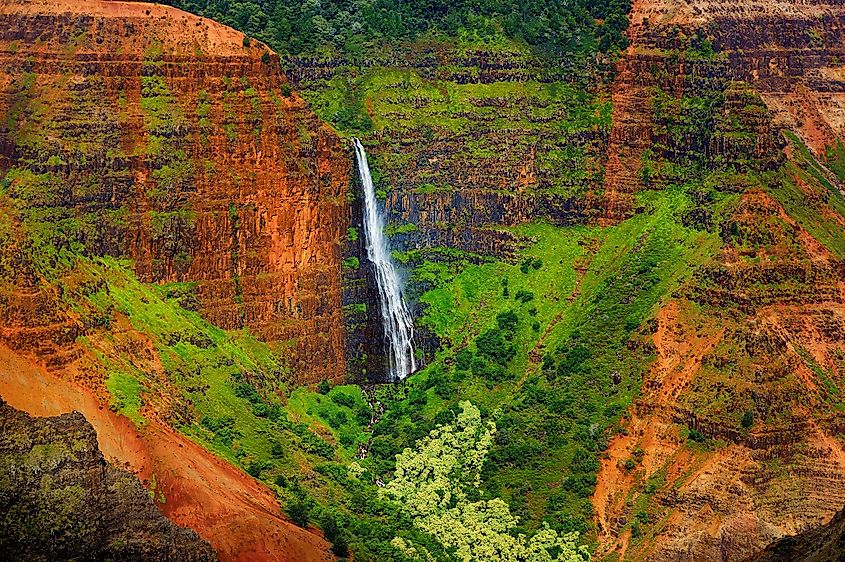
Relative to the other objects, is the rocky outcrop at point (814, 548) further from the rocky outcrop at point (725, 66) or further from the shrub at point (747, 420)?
the rocky outcrop at point (725, 66)

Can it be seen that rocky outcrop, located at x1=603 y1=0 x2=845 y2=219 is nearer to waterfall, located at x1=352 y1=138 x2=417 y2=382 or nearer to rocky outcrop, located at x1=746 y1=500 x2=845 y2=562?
waterfall, located at x1=352 y1=138 x2=417 y2=382

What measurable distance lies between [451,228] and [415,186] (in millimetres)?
2490

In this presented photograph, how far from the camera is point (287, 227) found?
92.8 meters

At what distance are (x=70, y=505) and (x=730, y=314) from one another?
33247mm

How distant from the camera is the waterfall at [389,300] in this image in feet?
316

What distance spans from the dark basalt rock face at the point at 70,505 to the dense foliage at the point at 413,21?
35.9m

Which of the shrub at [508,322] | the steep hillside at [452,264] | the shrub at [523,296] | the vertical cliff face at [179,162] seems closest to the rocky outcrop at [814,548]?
the steep hillside at [452,264]

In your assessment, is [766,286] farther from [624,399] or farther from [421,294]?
[421,294]

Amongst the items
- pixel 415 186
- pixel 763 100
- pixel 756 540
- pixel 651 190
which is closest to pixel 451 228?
pixel 415 186

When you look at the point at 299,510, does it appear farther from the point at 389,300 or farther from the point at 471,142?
the point at 471,142

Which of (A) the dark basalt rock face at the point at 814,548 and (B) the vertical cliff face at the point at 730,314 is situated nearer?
(A) the dark basalt rock face at the point at 814,548

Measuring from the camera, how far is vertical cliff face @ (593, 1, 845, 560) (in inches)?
3255

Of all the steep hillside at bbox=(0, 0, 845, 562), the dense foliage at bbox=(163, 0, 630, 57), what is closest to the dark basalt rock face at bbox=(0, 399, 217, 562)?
the steep hillside at bbox=(0, 0, 845, 562)

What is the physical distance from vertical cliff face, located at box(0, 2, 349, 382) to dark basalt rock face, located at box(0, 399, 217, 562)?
791 inches
